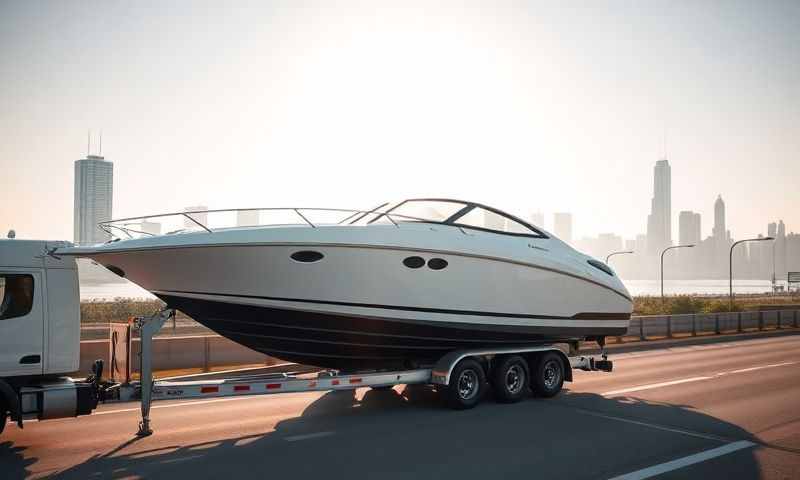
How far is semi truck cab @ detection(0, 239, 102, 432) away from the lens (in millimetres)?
6914

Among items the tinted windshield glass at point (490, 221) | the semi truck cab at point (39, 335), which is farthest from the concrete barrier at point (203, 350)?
the tinted windshield glass at point (490, 221)

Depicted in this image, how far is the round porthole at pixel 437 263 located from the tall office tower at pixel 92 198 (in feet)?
15.0

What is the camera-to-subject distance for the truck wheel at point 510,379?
10.1 m

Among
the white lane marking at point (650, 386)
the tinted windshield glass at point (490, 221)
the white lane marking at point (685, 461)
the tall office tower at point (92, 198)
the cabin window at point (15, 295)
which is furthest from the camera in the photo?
the white lane marking at point (650, 386)

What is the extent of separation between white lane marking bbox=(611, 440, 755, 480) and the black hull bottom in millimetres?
3709

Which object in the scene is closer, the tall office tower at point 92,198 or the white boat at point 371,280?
the white boat at point 371,280

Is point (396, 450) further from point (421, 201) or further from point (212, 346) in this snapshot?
point (212, 346)

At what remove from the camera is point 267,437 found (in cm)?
784

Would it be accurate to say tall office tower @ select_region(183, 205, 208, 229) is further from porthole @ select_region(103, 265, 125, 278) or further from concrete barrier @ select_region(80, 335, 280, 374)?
concrete barrier @ select_region(80, 335, 280, 374)

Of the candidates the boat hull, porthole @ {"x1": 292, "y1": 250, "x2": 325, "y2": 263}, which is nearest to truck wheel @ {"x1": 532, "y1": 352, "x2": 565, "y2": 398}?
the boat hull

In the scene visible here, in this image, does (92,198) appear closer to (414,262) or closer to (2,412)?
(2,412)

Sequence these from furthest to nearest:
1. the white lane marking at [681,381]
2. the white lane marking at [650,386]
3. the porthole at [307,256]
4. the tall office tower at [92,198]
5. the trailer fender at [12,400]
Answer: the white lane marking at [681,381]
the white lane marking at [650,386]
the tall office tower at [92,198]
the porthole at [307,256]
the trailer fender at [12,400]

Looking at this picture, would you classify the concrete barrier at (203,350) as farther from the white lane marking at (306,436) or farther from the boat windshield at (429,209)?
the boat windshield at (429,209)

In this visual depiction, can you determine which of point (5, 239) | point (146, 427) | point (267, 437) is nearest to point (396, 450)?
point (267, 437)
